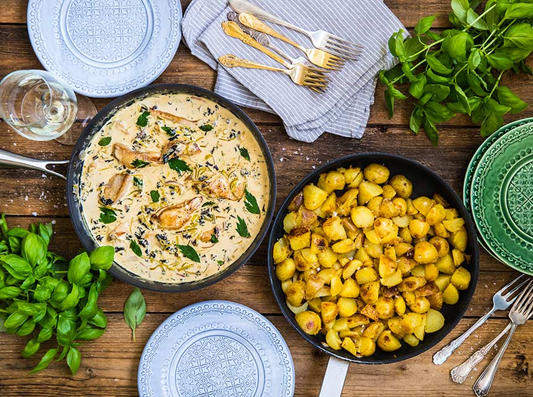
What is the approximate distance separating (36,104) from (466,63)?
1401mm

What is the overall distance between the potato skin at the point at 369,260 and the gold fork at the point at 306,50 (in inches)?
14.6

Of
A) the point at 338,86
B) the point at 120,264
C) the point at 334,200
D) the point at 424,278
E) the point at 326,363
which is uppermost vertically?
the point at 338,86

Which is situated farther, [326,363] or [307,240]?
[326,363]

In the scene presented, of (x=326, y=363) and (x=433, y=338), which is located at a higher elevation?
(x=433, y=338)

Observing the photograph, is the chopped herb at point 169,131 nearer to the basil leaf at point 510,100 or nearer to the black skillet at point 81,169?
the black skillet at point 81,169

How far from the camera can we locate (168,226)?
1.84 metres

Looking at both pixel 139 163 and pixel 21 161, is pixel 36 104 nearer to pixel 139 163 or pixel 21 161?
pixel 21 161

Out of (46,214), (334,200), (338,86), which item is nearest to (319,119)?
(338,86)

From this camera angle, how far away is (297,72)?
192 centimetres

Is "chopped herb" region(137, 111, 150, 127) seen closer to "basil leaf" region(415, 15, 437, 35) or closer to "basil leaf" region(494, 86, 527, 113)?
"basil leaf" region(415, 15, 437, 35)

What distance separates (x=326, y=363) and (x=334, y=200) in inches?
24.1

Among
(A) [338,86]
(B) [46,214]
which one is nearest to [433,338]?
(A) [338,86]

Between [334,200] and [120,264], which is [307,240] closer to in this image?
[334,200]

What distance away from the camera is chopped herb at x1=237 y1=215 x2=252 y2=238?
73.9 inches
